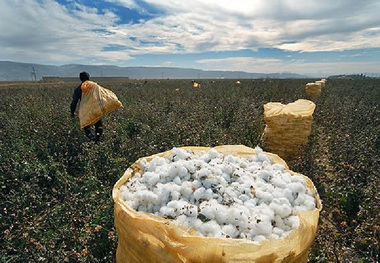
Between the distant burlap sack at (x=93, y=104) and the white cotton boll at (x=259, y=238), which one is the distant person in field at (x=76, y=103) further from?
the white cotton boll at (x=259, y=238)

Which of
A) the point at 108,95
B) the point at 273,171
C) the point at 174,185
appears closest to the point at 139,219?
the point at 174,185

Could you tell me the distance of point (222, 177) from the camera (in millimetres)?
2533

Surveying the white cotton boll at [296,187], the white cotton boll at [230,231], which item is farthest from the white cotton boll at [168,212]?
the white cotton boll at [296,187]

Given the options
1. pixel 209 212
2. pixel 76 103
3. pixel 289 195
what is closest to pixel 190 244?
pixel 209 212

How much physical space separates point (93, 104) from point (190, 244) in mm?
4586

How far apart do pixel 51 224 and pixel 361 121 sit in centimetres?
826

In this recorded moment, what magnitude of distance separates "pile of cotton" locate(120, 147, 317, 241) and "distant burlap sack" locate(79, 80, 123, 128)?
3.13 m

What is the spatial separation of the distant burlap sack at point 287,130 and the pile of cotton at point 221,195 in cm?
277

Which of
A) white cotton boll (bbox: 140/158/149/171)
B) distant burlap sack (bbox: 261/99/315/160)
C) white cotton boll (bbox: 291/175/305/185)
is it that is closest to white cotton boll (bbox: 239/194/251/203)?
white cotton boll (bbox: 291/175/305/185)

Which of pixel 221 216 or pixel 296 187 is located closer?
pixel 221 216

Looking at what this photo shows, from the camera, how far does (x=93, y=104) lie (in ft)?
18.6

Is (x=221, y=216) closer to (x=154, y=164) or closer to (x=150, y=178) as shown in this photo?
(x=150, y=178)

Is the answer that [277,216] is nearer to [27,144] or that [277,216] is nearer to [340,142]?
[340,142]

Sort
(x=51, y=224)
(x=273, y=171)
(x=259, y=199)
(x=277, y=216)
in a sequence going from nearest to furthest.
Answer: (x=277, y=216) → (x=259, y=199) → (x=273, y=171) → (x=51, y=224)
